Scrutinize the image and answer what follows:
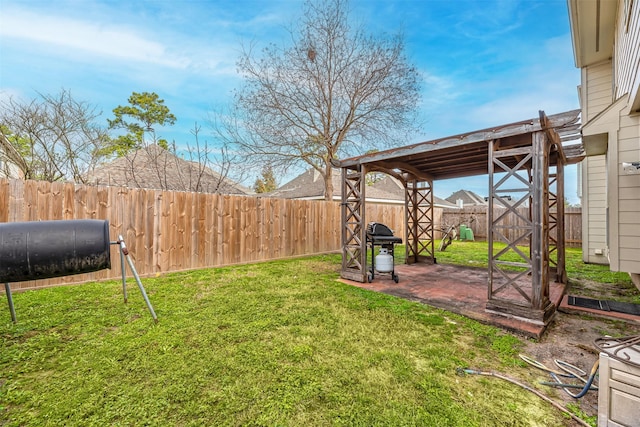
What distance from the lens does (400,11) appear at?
9.09 metres

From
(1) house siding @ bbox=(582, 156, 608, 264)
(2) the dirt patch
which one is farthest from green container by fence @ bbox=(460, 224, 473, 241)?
(2) the dirt patch

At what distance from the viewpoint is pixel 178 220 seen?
6.12 meters

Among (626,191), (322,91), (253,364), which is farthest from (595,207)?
(322,91)

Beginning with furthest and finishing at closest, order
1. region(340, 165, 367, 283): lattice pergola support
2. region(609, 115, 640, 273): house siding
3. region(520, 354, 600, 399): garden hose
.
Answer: region(340, 165, 367, 283): lattice pergola support < region(609, 115, 640, 273): house siding < region(520, 354, 600, 399): garden hose

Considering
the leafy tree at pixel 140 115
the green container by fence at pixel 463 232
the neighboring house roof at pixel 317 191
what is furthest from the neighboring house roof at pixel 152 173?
the green container by fence at pixel 463 232

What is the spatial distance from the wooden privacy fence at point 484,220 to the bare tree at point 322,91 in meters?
6.97

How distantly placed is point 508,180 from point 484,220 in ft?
38.5

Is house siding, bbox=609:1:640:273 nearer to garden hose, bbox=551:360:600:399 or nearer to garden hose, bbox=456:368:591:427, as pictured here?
garden hose, bbox=551:360:600:399

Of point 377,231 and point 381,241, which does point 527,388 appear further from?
point 377,231

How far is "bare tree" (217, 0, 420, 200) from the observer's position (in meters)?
10.0

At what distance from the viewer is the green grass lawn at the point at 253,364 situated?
1.82m

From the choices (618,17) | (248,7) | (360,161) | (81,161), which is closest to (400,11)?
(248,7)

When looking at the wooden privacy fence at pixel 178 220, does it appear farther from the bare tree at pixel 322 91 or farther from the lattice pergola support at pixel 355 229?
the bare tree at pixel 322 91

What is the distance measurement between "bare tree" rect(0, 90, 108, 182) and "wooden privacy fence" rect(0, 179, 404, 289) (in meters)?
3.73
